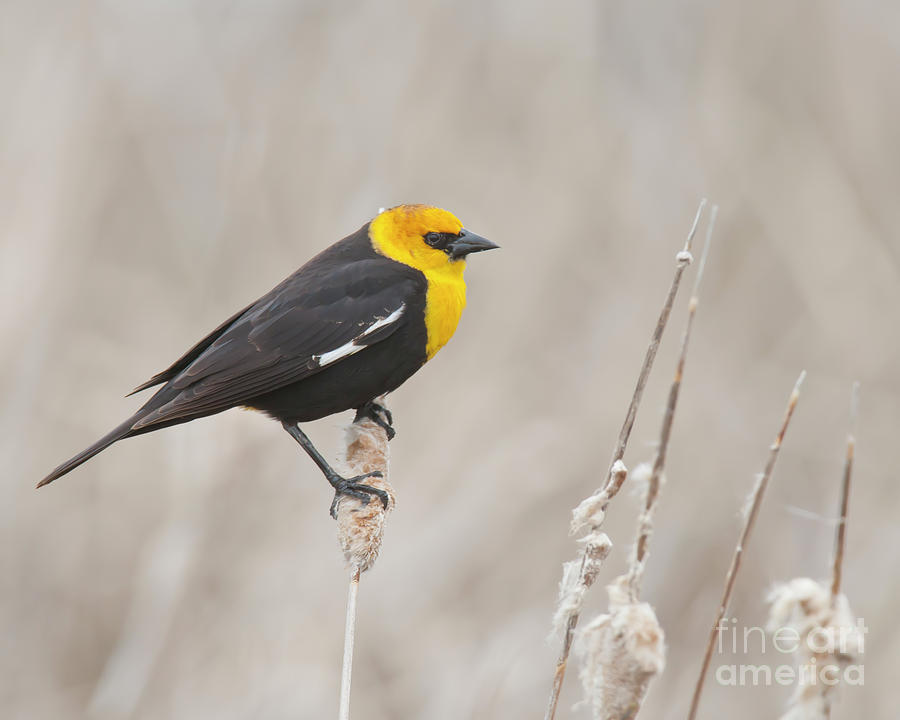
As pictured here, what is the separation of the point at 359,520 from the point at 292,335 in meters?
0.95

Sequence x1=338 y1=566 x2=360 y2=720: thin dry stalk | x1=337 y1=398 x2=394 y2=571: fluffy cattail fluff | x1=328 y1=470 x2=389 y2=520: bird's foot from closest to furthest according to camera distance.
Answer: x1=338 y1=566 x2=360 y2=720: thin dry stalk → x1=337 y1=398 x2=394 y2=571: fluffy cattail fluff → x1=328 y1=470 x2=389 y2=520: bird's foot

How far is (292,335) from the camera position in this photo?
273 cm

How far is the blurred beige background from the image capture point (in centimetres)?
293

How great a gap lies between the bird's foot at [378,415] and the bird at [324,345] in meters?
0.01

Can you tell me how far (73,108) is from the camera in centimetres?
312

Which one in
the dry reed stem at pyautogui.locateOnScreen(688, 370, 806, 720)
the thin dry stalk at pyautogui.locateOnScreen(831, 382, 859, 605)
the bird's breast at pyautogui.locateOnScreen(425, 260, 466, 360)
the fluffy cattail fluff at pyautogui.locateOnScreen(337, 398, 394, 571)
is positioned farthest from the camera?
the bird's breast at pyautogui.locateOnScreen(425, 260, 466, 360)

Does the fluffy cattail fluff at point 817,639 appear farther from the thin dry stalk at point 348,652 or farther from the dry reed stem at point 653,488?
the thin dry stalk at point 348,652

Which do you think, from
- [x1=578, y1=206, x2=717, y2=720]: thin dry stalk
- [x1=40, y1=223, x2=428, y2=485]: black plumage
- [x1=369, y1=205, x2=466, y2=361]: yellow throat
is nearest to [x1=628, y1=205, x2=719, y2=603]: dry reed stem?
[x1=578, y1=206, x2=717, y2=720]: thin dry stalk

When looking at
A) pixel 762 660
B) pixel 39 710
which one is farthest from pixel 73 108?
pixel 762 660

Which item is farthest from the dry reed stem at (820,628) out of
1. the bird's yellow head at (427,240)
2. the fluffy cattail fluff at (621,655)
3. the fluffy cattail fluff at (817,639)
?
the bird's yellow head at (427,240)

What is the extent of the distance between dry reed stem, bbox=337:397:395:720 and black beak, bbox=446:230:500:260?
0.77 m

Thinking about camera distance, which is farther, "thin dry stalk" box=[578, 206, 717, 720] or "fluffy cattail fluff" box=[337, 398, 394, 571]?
"fluffy cattail fluff" box=[337, 398, 394, 571]

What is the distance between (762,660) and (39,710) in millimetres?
2284

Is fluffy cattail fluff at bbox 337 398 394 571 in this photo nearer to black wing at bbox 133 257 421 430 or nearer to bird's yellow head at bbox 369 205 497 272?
black wing at bbox 133 257 421 430
